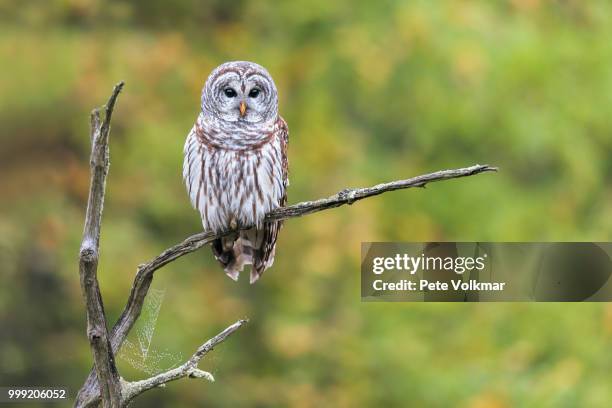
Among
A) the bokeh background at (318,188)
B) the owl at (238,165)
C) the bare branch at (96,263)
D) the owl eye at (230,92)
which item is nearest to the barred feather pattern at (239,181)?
the owl at (238,165)

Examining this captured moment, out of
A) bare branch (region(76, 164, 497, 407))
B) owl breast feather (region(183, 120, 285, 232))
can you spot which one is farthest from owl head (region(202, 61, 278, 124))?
bare branch (region(76, 164, 497, 407))

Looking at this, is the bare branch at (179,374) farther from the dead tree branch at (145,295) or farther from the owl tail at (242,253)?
the owl tail at (242,253)

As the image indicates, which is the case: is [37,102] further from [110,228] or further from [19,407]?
[19,407]

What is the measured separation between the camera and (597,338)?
26.8ft

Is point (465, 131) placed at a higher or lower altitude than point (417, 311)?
higher

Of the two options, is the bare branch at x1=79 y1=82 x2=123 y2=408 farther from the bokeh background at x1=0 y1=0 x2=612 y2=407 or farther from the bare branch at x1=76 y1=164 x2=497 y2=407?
the bokeh background at x1=0 y1=0 x2=612 y2=407

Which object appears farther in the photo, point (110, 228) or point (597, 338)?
point (597, 338)

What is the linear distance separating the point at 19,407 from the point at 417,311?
2969mm

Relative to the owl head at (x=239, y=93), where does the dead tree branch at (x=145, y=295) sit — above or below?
below

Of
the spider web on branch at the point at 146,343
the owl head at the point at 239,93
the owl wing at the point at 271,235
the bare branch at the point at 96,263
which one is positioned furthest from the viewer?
the owl wing at the point at 271,235

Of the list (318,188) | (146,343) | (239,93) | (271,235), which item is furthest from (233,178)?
(318,188)

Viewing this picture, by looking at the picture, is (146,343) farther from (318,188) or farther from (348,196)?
(318,188)

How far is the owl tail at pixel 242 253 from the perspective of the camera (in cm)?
307

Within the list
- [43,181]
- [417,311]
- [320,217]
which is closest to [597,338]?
[417,311]
